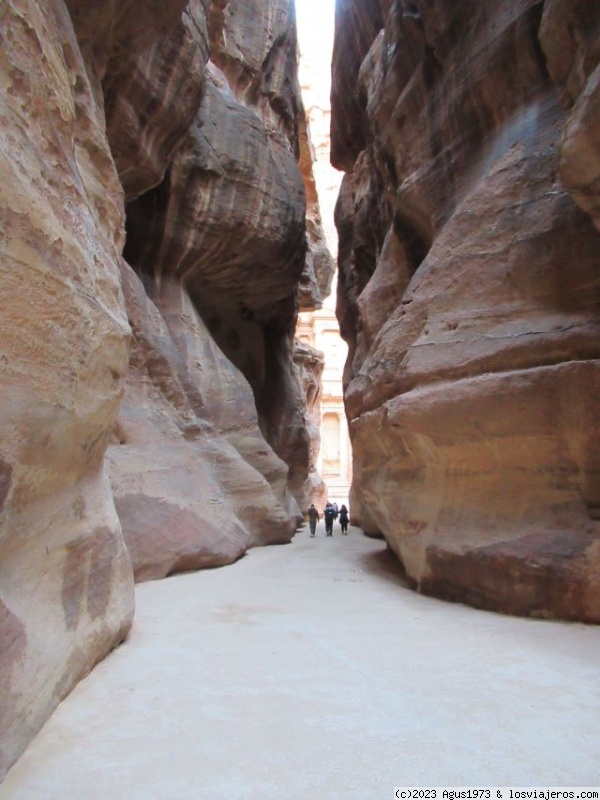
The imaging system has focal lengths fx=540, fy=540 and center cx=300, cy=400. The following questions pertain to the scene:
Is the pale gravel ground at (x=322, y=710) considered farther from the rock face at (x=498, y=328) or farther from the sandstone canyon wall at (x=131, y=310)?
the rock face at (x=498, y=328)

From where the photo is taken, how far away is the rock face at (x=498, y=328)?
4.26 meters

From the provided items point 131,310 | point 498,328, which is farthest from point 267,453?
point 498,328

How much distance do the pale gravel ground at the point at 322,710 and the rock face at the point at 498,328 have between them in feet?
2.53

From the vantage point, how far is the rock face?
4.26 m

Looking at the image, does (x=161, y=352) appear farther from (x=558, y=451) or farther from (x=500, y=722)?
(x=500, y=722)

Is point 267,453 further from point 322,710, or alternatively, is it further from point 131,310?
point 322,710

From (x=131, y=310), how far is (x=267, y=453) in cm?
403

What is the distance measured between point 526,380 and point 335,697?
2953 mm

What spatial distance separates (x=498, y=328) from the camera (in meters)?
4.93

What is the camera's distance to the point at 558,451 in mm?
4438

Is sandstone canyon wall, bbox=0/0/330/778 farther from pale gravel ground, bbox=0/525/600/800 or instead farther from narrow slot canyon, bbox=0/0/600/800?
pale gravel ground, bbox=0/525/600/800

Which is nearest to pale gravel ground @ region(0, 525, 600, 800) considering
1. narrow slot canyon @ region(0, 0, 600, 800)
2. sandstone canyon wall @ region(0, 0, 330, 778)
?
narrow slot canyon @ region(0, 0, 600, 800)

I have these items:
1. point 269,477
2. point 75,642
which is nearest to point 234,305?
point 269,477

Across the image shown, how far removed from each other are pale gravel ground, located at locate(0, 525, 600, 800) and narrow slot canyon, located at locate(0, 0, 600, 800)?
2 cm
